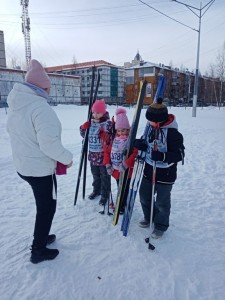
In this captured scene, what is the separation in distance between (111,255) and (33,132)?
1.59 m

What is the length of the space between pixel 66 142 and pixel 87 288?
260 inches

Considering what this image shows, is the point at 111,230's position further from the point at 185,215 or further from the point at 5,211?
the point at 5,211

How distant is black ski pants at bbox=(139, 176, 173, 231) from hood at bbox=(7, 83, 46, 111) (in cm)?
167

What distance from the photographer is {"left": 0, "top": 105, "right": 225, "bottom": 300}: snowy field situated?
2178 mm

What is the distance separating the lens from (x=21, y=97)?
2.06 m

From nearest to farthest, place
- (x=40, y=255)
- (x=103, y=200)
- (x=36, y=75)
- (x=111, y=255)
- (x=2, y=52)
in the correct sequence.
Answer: (x=36, y=75) < (x=40, y=255) < (x=111, y=255) < (x=103, y=200) < (x=2, y=52)

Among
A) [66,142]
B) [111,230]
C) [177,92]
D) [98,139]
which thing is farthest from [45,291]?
[177,92]

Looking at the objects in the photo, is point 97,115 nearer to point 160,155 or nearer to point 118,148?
point 118,148

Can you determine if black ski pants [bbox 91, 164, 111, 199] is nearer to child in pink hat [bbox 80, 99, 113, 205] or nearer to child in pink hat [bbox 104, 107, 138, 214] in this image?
child in pink hat [bbox 80, 99, 113, 205]

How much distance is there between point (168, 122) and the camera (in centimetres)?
267

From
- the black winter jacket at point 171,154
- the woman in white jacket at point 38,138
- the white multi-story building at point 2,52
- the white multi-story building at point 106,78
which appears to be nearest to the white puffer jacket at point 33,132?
the woman in white jacket at point 38,138

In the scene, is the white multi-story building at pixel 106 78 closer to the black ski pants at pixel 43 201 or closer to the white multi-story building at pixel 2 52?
the white multi-story building at pixel 2 52

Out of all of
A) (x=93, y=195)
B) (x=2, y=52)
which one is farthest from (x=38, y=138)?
(x=2, y=52)

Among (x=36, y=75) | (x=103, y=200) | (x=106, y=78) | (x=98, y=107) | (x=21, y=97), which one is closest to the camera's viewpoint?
(x=21, y=97)
